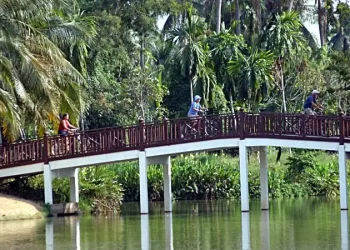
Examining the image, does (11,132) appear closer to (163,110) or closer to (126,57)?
(126,57)

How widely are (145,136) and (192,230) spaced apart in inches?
302

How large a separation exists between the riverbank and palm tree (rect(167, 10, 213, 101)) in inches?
971

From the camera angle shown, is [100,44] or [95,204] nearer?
[95,204]

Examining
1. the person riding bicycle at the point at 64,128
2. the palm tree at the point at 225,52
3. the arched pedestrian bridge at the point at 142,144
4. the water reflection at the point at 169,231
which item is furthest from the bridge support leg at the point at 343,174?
the palm tree at the point at 225,52

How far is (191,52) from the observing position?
56.5 m

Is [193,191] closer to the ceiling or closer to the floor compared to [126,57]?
closer to the floor

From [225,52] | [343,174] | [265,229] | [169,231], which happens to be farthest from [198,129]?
[225,52]

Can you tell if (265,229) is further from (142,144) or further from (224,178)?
(224,178)

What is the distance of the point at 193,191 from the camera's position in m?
45.2

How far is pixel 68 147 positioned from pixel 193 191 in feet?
39.7

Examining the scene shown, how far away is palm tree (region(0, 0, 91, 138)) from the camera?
1226 inches

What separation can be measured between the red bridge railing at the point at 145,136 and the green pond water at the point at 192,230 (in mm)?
2292

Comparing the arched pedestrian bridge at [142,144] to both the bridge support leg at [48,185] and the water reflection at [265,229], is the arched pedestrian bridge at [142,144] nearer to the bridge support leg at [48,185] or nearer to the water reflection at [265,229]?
the bridge support leg at [48,185]

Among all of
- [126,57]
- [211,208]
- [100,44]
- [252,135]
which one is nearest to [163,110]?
[126,57]
